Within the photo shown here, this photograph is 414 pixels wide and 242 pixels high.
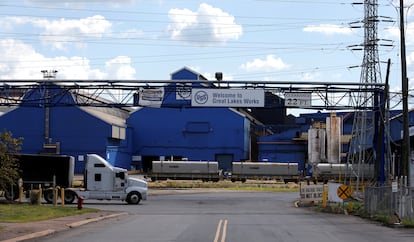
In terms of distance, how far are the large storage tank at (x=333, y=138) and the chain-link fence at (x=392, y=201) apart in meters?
48.3

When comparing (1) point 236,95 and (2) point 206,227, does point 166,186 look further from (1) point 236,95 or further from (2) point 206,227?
(2) point 206,227

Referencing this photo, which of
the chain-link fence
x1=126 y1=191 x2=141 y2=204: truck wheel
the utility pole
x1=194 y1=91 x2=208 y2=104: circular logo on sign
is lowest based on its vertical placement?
x1=126 y1=191 x2=141 y2=204: truck wheel

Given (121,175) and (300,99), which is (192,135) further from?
(121,175)

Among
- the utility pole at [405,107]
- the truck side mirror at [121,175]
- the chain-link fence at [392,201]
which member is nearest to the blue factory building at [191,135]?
the truck side mirror at [121,175]

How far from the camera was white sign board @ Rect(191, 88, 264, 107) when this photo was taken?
4741 centimetres

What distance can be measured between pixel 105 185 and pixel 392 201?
69.9 ft

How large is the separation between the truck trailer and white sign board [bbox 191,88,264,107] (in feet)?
27.5

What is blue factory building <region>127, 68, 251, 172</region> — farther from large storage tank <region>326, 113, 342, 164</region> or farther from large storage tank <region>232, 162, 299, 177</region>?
large storage tank <region>326, 113, 342, 164</region>

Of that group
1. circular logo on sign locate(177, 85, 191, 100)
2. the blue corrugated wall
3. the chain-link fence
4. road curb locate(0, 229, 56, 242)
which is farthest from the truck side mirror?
the blue corrugated wall

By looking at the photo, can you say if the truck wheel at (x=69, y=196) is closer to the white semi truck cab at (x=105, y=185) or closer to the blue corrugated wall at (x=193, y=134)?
the white semi truck cab at (x=105, y=185)

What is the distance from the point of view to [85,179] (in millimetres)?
42750

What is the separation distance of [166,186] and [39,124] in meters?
24.8

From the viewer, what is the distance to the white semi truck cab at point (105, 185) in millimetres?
42625

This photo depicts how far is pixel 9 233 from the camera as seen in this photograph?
18.4m
